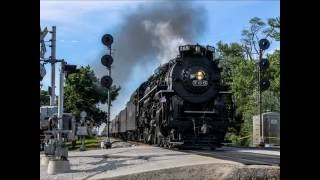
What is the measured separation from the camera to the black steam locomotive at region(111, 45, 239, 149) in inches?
897

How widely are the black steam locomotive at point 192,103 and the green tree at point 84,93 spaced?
1941 cm

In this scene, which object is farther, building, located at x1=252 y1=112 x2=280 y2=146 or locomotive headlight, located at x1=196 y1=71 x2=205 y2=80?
building, located at x1=252 y1=112 x2=280 y2=146

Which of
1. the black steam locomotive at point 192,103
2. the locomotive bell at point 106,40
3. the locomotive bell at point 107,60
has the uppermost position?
the locomotive bell at point 106,40

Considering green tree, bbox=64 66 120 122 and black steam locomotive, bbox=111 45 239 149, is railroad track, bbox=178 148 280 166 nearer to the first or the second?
black steam locomotive, bbox=111 45 239 149

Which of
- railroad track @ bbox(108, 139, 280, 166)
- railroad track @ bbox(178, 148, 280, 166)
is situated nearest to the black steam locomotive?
railroad track @ bbox(108, 139, 280, 166)

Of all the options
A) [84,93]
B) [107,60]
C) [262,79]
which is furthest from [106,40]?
[84,93]

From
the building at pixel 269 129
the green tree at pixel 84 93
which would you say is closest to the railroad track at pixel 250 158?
the building at pixel 269 129

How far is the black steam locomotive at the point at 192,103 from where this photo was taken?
22.8m

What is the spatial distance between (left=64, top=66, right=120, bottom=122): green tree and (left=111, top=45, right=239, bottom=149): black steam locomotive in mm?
19407

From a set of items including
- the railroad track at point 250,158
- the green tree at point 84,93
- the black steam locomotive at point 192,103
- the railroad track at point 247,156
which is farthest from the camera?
the green tree at point 84,93

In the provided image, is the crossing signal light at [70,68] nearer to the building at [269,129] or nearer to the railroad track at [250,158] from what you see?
the railroad track at [250,158]

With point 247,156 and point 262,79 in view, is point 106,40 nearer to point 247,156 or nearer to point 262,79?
point 262,79
